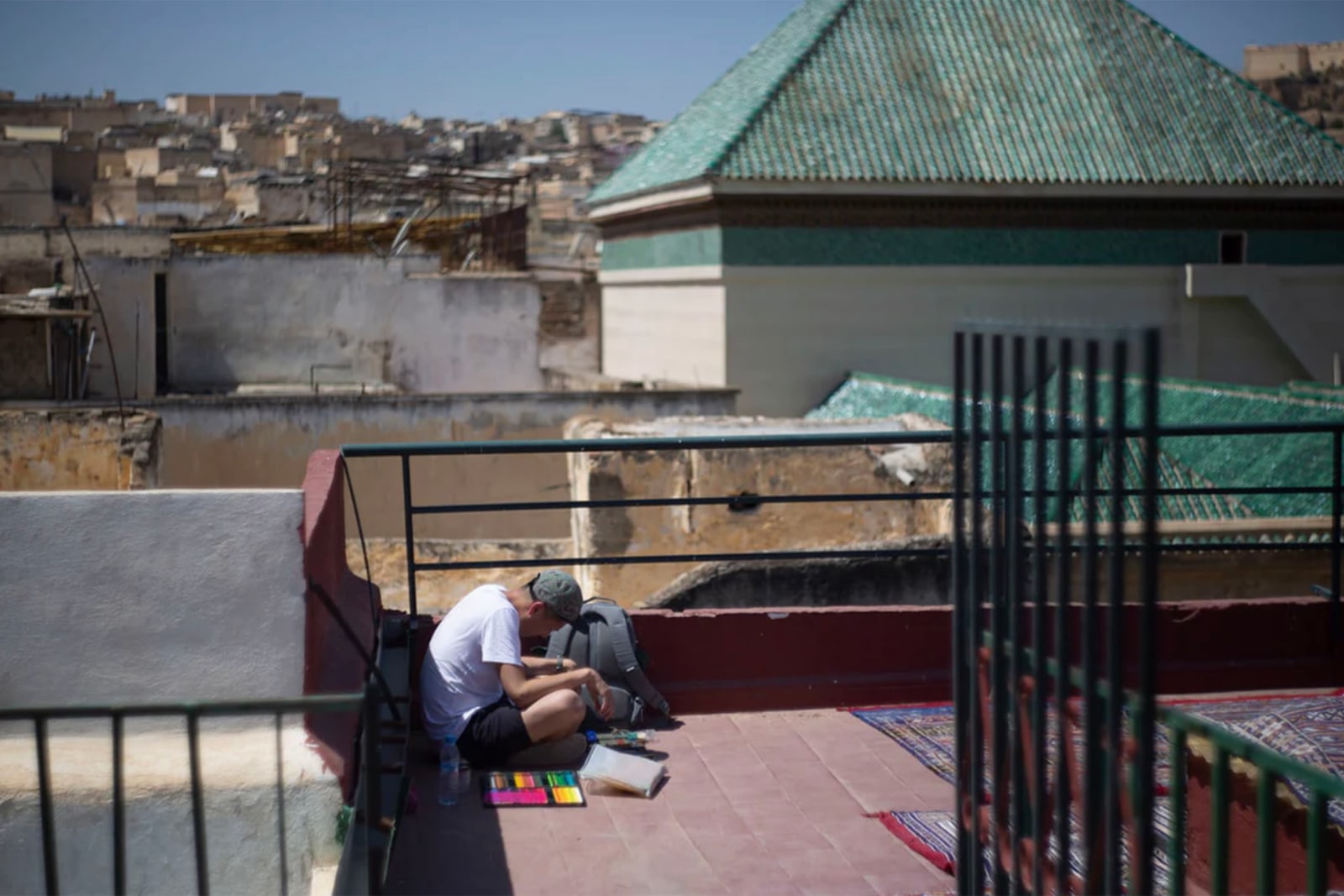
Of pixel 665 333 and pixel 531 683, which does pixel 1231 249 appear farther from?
pixel 531 683

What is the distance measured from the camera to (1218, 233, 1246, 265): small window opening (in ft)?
83.6

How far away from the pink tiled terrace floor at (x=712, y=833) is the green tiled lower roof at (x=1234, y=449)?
714 centimetres

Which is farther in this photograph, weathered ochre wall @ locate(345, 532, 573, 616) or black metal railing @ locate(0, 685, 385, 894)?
weathered ochre wall @ locate(345, 532, 573, 616)

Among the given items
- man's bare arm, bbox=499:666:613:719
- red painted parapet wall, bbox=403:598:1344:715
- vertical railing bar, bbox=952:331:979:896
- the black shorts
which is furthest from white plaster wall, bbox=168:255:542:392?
vertical railing bar, bbox=952:331:979:896

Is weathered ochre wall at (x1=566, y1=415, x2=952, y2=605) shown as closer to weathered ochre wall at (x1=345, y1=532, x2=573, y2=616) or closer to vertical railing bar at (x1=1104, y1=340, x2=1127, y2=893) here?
weathered ochre wall at (x1=345, y1=532, x2=573, y2=616)

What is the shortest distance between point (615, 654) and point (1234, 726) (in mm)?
2548

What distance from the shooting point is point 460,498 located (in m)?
19.6

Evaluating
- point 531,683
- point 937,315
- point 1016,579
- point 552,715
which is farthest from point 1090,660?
point 937,315

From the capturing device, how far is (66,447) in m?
15.2

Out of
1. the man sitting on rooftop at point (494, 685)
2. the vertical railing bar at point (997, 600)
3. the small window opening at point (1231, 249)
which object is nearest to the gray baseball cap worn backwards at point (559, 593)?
the man sitting on rooftop at point (494, 685)

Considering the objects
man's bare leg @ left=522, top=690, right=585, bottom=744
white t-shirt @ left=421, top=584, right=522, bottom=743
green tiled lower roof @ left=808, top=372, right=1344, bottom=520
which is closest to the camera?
man's bare leg @ left=522, top=690, right=585, bottom=744

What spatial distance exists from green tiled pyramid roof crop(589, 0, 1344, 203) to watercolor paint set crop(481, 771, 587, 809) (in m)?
17.7

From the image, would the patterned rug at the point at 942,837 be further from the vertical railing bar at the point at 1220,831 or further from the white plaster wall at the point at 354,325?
the white plaster wall at the point at 354,325

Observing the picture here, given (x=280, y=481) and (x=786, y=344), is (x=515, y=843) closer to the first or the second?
(x=280, y=481)
